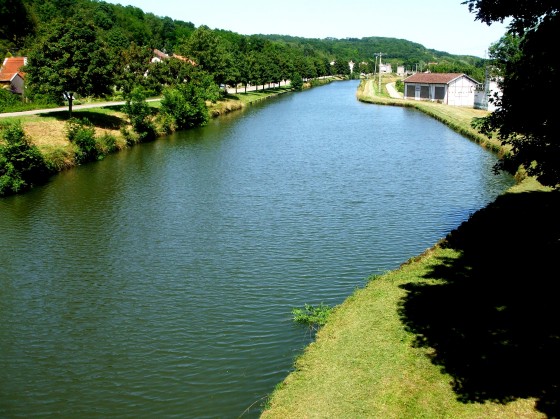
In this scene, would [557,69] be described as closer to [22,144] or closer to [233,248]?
[233,248]

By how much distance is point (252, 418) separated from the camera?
13891 mm

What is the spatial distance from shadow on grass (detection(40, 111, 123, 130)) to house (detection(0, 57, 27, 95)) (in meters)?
19.7

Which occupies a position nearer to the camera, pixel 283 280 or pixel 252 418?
pixel 252 418

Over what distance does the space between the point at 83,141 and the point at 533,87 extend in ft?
133

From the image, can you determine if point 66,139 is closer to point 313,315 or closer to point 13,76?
point 13,76

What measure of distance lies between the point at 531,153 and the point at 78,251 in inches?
833

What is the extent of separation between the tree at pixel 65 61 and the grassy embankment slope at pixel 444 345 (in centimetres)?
4124

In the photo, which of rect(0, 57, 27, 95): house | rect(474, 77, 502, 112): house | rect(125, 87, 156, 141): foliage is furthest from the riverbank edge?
rect(474, 77, 502, 112): house

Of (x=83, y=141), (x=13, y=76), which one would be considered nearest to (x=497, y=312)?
(x=83, y=141)

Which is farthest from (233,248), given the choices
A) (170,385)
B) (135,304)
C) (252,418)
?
(252,418)

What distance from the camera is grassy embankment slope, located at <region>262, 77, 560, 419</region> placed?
12.7 metres

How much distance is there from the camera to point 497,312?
16.7 metres

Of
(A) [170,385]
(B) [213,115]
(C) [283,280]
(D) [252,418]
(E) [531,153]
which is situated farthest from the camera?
(B) [213,115]

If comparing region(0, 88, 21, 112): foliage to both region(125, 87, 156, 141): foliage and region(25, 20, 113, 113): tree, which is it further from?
region(125, 87, 156, 141): foliage
